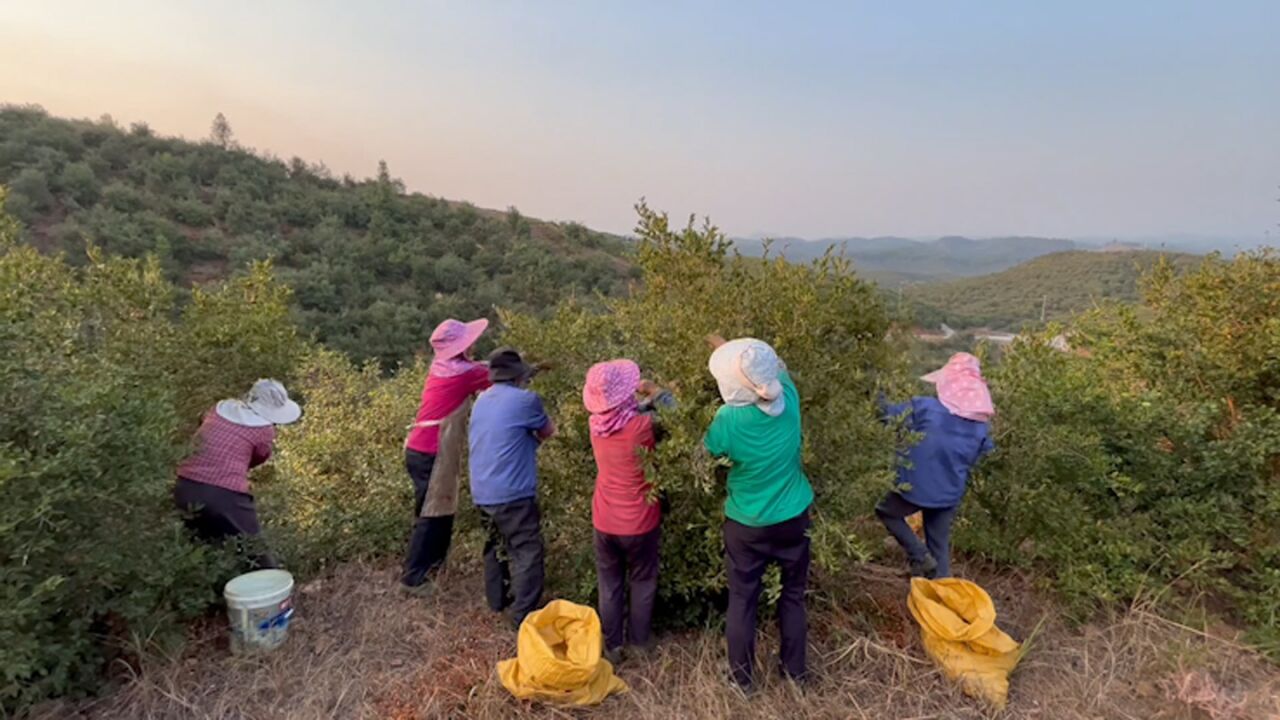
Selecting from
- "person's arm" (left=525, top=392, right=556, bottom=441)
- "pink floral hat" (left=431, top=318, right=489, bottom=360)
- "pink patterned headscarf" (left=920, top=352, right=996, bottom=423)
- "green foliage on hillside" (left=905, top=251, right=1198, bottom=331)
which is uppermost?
"pink floral hat" (left=431, top=318, right=489, bottom=360)

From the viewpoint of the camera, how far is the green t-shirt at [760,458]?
2662 mm

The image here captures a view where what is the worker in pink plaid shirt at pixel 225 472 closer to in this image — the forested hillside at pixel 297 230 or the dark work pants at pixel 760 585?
the dark work pants at pixel 760 585

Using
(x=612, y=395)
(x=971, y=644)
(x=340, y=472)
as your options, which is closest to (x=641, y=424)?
(x=612, y=395)

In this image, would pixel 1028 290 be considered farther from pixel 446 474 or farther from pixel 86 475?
pixel 86 475

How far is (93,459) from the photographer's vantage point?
2.59m

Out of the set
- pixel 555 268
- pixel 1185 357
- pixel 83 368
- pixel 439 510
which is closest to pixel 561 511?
pixel 439 510

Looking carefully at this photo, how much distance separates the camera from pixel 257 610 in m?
3.04

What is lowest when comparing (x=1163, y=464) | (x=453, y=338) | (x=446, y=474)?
(x=446, y=474)

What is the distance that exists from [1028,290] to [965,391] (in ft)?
137

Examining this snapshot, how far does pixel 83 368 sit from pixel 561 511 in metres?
2.26

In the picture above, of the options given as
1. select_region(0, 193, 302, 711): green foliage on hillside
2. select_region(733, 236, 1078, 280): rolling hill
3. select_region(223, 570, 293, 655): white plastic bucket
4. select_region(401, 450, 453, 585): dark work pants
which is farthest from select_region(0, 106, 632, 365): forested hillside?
select_region(733, 236, 1078, 280): rolling hill

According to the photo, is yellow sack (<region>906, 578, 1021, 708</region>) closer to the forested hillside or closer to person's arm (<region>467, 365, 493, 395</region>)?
person's arm (<region>467, 365, 493, 395</region>)

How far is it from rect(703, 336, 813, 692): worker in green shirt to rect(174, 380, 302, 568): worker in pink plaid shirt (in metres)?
2.39

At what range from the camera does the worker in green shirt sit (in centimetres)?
262
